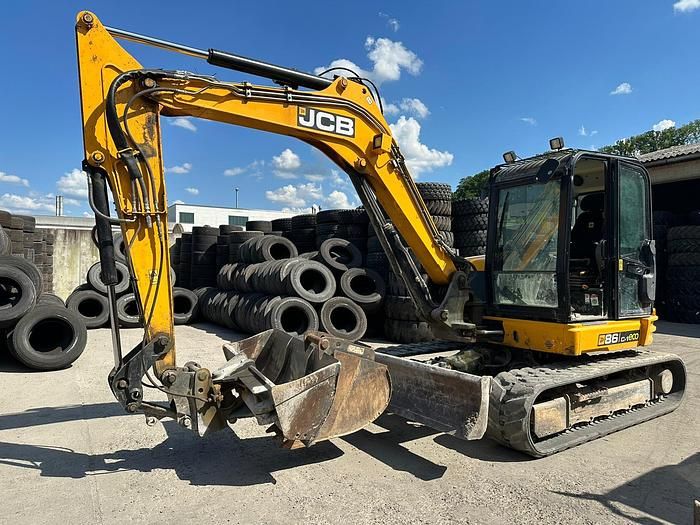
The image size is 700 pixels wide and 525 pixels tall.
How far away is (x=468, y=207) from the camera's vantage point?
11.6 meters

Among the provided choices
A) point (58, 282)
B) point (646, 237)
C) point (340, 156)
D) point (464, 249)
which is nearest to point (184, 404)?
point (340, 156)

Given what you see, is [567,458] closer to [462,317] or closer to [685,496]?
[685,496]

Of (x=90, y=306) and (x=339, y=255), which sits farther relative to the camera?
(x=90, y=306)

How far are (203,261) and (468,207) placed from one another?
9.27 metres

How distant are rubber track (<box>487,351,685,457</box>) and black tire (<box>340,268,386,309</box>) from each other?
5.47m

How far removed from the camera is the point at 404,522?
11.9ft

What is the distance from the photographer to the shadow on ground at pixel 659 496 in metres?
3.74

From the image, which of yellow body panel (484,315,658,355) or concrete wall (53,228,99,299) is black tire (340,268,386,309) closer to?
yellow body panel (484,315,658,355)

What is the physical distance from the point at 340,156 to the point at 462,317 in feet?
7.72

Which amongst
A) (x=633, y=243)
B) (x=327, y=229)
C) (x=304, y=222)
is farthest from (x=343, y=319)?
(x=633, y=243)

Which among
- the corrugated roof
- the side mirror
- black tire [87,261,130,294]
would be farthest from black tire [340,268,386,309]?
the corrugated roof

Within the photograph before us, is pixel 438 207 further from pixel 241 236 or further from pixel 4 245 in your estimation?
pixel 4 245

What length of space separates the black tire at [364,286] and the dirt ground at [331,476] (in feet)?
16.2

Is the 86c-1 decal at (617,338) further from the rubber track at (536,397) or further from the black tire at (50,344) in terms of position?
the black tire at (50,344)
